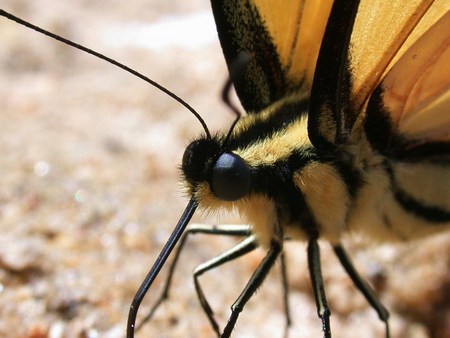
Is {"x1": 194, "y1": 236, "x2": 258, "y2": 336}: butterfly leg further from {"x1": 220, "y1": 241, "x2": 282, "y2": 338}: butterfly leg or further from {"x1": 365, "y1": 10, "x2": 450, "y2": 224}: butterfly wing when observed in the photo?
{"x1": 365, "y1": 10, "x2": 450, "y2": 224}: butterfly wing

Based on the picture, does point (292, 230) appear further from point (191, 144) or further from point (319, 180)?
point (191, 144)

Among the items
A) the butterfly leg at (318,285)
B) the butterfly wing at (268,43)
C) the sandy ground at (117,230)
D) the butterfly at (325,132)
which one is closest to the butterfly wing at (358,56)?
the butterfly at (325,132)

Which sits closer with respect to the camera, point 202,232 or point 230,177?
point 230,177

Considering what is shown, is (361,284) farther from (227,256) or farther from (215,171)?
(215,171)

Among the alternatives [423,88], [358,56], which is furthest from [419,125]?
[358,56]

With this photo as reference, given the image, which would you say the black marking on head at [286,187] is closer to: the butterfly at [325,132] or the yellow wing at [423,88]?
the butterfly at [325,132]

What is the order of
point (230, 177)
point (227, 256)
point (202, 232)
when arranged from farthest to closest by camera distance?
1. point (202, 232)
2. point (227, 256)
3. point (230, 177)

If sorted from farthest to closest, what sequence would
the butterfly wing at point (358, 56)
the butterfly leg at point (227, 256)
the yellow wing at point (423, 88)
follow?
the butterfly leg at point (227, 256), the yellow wing at point (423, 88), the butterfly wing at point (358, 56)
